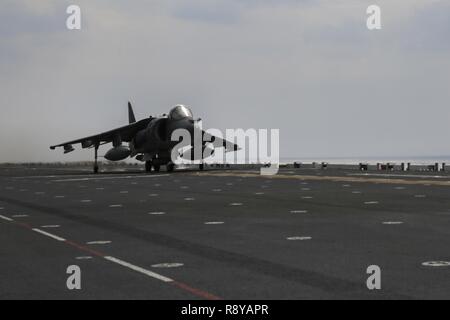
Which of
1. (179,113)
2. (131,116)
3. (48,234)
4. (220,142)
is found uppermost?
(131,116)

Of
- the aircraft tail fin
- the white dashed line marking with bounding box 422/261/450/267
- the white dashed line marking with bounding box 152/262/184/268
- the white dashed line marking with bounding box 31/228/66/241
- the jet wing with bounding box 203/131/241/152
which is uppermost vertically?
the aircraft tail fin

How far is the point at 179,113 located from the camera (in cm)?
5841

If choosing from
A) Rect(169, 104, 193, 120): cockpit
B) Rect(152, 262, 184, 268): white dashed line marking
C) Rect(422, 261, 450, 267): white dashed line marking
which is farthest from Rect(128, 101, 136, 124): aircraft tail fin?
Rect(422, 261, 450, 267): white dashed line marking

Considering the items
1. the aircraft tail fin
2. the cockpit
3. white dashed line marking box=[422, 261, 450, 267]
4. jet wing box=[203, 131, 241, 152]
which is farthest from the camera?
the aircraft tail fin

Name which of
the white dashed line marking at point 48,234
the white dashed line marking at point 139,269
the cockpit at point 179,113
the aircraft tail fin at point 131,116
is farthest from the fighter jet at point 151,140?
the white dashed line marking at point 139,269

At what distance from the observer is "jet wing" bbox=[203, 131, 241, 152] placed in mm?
60513

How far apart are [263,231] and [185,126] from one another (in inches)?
1687

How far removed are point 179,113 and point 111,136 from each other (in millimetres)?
10807

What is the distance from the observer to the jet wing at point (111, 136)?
207ft

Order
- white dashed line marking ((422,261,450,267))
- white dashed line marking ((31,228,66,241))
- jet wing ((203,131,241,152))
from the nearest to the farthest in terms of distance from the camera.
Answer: white dashed line marking ((422,261,450,267))
white dashed line marking ((31,228,66,241))
jet wing ((203,131,241,152))

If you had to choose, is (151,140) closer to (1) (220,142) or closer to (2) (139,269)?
(1) (220,142)

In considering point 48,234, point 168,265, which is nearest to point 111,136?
point 48,234

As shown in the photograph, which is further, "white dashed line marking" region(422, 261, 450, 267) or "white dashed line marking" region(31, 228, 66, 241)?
"white dashed line marking" region(31, 228, 66, 241)

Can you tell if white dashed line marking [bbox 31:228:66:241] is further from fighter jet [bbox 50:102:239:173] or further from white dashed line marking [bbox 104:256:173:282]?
fighter jet [bbox 50:102:239:173]
